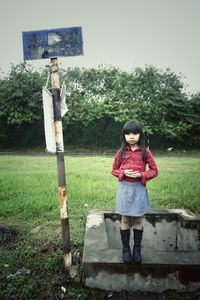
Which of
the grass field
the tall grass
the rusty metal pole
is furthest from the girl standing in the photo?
the tall grass

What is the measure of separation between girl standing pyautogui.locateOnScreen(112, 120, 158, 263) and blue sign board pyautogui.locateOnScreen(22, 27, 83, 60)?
1.08 metres

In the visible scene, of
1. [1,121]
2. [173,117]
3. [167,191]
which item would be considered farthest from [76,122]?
[167,191]

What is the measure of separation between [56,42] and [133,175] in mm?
1729

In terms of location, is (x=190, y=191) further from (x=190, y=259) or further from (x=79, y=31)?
(x=79, y=31)

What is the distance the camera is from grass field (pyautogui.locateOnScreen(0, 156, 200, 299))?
338 centimetres

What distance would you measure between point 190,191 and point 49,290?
14.3 ft

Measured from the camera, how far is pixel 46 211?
5.73 m

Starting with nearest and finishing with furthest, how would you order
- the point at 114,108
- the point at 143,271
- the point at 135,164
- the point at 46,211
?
the point at 143,271
the point at 135,164
the point at 46,211
the point at 114,108

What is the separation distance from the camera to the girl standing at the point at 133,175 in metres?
3.41

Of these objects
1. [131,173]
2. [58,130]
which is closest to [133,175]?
[131,173]

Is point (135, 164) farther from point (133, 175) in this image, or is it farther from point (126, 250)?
point (126, 250)

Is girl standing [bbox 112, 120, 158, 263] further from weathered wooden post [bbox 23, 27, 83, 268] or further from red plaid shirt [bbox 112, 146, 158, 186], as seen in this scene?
weathered wooden post [bbox 23, 27, 83, 268]

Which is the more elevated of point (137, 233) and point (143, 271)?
point (137, 233)

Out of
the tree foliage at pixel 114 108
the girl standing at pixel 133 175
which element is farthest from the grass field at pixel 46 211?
the tree foliage at pixel 114 108
